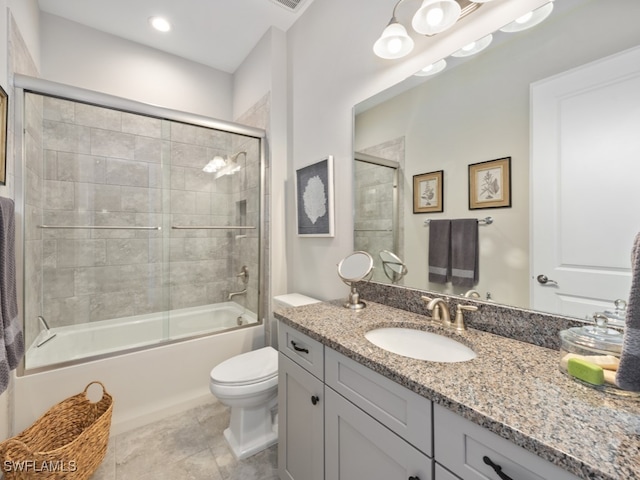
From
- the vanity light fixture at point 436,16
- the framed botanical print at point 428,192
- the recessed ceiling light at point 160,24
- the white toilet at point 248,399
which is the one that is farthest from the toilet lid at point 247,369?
the recessed ceiling light at point 160,24

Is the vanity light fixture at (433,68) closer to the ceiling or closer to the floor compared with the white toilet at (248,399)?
closer to the ceiling

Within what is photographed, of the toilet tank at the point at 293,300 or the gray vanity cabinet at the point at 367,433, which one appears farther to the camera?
the toilet tank at the point at 293,300

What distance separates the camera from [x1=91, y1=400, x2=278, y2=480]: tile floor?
4.70 ft

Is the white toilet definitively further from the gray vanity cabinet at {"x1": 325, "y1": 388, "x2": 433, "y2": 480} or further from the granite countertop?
the granite countertop

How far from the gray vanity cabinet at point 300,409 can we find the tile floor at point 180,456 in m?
0.27

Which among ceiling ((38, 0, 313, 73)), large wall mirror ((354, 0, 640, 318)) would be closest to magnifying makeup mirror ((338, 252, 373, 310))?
large wall mirror ((354, 0, 640, 318))

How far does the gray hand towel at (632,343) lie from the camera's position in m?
0.53

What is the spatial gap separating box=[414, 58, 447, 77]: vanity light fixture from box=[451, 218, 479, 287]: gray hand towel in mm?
682

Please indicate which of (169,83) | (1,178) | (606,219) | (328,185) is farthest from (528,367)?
(169,83)

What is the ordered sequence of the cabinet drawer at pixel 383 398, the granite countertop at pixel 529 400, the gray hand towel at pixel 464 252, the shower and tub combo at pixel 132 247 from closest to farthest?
the granite countertop at pixel 529 400
the cabinet drawer at pixel 383 398
the gray hand towel at pixel 464 252
the shower and tub combo at pixel 132 247

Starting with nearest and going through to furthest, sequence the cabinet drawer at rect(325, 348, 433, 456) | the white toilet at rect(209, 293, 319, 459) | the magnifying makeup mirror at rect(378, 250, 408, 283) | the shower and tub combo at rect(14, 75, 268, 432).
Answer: the cabinet drawer at rect(325, 348, 433, 456)
the magnifying makeup mirror at rect(378, 250, 408, 283)
the white toilet at rect(209, 293, 319, 459)
the shower and tub combo at rect(14, 75, 268, 432)

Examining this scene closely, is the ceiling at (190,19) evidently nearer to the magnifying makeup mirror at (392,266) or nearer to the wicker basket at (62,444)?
the magnifying makeup mirror at (392,266)

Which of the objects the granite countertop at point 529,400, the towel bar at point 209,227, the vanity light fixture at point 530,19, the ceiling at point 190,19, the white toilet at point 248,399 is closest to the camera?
the granite countertop at point 529,400

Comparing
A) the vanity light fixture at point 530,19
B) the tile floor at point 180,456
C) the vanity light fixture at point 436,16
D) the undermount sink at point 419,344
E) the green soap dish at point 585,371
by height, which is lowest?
the tile floor at point 180,456
